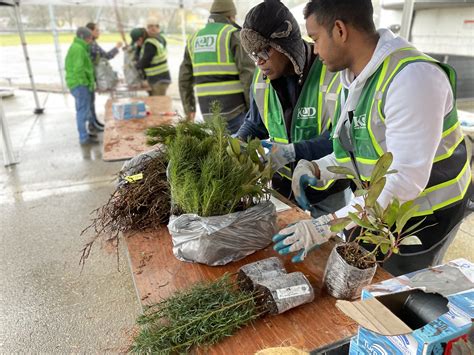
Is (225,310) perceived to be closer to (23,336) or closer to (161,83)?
(23,336)

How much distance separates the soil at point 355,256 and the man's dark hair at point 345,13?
0.70 meters

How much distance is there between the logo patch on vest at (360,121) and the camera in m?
1.20

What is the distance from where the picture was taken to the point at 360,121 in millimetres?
1223

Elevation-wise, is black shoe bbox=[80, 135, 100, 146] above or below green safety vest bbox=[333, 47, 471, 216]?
below

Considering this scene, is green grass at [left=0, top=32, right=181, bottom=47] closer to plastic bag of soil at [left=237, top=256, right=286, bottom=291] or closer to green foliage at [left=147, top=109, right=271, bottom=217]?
green foliage at [left=147, top=109, right=271, bottom=217]

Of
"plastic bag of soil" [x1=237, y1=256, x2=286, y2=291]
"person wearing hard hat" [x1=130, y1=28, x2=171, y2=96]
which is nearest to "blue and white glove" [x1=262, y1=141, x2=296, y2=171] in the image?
"plastic bag of soil" [x1=237, y1=256, x2=286, y2=291]

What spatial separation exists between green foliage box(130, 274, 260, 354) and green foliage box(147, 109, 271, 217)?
0.28 metres

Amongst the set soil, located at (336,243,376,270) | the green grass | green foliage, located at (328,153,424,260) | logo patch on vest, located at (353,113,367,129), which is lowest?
soil, located at (336,243,376,270)

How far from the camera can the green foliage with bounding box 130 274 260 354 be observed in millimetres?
841

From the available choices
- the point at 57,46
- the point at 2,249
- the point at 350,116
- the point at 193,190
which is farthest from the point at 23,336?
the point at 57,46

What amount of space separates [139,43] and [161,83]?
773 millimetres

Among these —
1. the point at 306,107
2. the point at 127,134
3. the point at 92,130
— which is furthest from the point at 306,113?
the point at 92,130

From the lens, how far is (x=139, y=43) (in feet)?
19.1

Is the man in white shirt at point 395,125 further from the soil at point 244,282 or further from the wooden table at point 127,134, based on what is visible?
the wooden table at point 127,134
